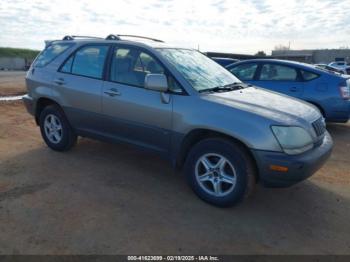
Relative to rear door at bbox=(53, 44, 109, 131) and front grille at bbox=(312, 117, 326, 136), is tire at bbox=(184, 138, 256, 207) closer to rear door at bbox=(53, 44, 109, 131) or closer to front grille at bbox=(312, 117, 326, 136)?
front grille at bbox=(312, 117, 326, 136)

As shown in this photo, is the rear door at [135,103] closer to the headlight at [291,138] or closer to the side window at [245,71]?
the headlight at [291,138]

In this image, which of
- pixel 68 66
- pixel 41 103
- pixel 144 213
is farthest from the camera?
pixel 41 103

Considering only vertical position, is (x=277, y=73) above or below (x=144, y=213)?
above

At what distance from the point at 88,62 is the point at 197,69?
1.67 m

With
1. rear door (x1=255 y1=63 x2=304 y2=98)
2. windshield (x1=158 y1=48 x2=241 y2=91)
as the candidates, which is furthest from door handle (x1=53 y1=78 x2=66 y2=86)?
rear door (x1=255 y1=63 x2=304 y2=98)

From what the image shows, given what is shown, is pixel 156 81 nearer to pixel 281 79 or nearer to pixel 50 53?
pixel 50 53

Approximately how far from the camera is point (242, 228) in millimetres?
3707

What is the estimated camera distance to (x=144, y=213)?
155 inches

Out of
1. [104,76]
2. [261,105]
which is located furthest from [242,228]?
[104,76]

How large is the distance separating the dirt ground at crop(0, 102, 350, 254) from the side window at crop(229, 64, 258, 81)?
3487 mm

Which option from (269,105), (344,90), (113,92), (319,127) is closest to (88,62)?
(113,92)

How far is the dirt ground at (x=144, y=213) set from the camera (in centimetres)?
336

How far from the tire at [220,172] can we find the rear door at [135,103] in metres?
0.48

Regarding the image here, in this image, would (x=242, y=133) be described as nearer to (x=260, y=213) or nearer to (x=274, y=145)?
(x=274, y=145)
